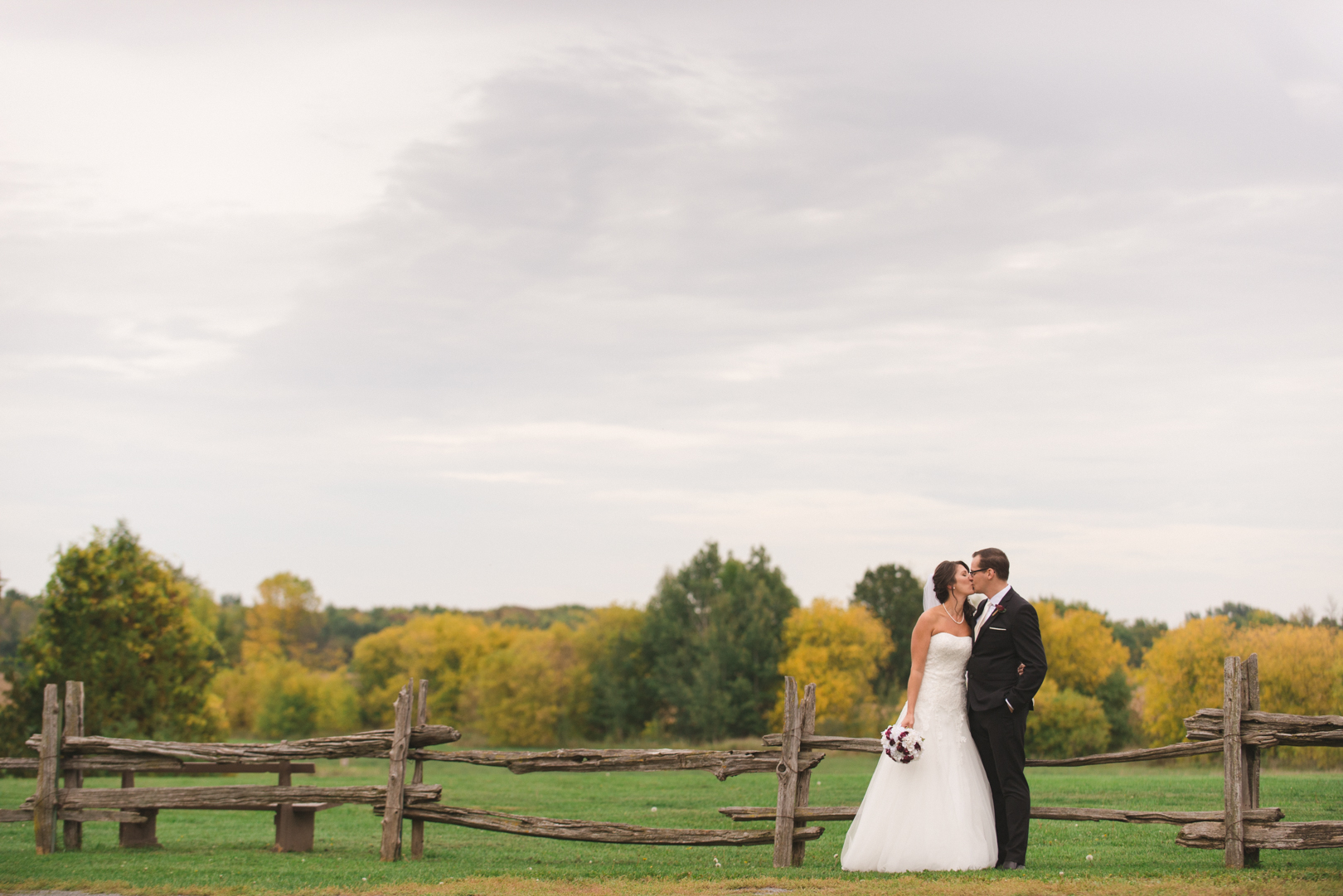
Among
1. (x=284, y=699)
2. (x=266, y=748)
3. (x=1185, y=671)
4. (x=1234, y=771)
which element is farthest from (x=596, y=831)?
(x=284, y=699)

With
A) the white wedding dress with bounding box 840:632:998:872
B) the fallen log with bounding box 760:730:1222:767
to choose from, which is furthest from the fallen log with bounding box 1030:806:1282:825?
the white wedding dress with bounding box 840:632:998:872

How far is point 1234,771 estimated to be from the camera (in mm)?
→ 8297

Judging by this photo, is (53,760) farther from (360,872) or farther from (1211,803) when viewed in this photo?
(1211,803)

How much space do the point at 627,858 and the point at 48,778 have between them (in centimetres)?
640

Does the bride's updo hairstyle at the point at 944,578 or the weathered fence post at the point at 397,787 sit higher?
the bride's updo hairstyle at the point at 944,578

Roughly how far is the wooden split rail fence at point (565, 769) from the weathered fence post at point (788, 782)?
0.04 ft

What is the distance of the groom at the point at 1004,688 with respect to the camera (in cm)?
805

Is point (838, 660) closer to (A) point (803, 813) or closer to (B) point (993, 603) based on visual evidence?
(A) point (803, 813)

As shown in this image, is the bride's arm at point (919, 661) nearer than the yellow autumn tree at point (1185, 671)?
Yes

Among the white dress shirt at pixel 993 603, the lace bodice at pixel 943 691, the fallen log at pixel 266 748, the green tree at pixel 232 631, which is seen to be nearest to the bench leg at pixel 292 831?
the fallen log at pixel 266 748

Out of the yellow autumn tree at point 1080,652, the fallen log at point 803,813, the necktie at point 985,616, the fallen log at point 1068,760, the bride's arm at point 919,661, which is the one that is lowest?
the yellow autumn tree at point 1080,652

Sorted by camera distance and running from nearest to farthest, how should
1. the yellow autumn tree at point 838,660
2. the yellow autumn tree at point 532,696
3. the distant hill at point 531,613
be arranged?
the yellow autumn tree at point 838,660 < the yellow autumn tree at point 532,696 < the distant hill at point 531,613

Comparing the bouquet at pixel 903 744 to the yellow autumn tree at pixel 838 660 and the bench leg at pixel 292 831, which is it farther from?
the yellow autumn tree at pixel 838 660

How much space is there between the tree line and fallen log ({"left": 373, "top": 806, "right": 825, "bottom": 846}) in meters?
17.6
